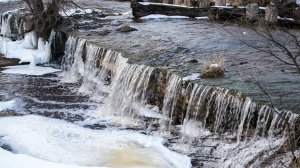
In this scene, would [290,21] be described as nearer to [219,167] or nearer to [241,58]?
[241,58]

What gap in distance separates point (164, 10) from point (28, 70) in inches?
235

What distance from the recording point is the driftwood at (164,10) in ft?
64.1

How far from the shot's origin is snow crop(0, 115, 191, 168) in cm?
867

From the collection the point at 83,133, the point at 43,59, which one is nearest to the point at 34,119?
the point at 83,133

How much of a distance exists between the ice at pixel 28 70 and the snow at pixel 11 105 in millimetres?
3344

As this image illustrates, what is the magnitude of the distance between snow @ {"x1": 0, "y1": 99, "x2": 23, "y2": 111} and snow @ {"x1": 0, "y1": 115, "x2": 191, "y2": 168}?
3.38 ft

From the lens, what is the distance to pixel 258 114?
8797mm

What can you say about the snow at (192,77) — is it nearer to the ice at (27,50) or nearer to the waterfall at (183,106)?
the waterfall at (183,106)

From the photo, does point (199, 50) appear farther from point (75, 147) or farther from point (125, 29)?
point (75, 147)

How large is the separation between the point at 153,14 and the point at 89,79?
19.7ft

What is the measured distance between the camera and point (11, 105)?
12.3 metres

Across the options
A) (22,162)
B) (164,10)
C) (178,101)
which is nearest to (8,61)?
(164,10)

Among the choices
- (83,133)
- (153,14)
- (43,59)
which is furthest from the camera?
(153,14)

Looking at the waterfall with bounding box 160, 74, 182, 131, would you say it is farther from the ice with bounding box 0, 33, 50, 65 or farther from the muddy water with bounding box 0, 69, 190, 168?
the ice with bounding box 0, 33, 50, 65
